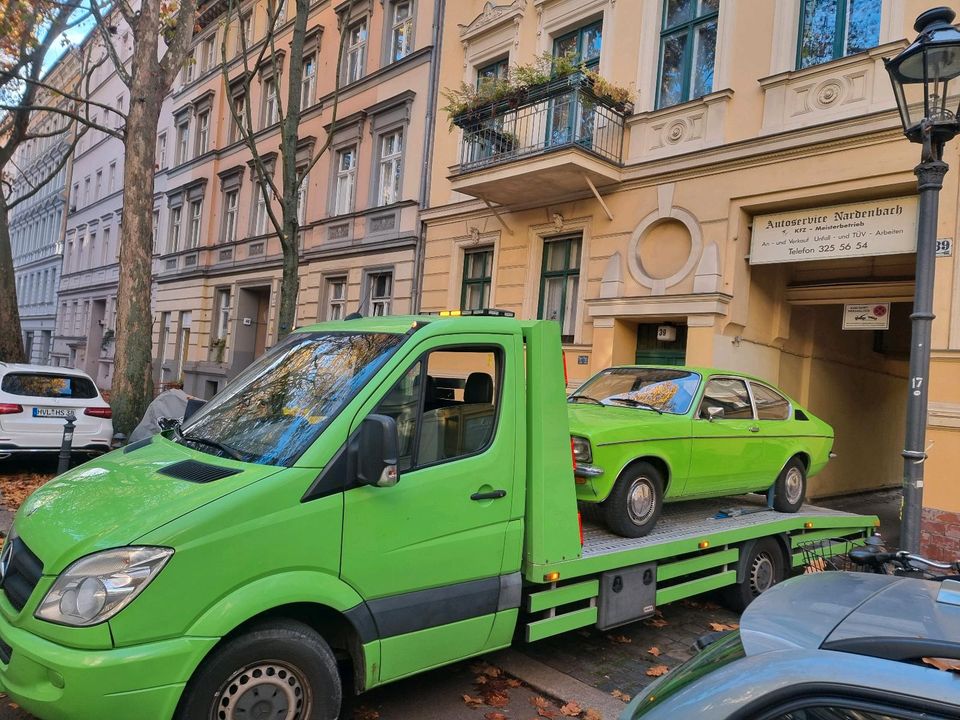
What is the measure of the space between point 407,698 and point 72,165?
42751mm

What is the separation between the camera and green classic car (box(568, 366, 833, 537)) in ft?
16.0

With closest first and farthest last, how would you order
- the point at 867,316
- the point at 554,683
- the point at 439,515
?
the point at 439,515, the point at 554,683, the point at 867,316

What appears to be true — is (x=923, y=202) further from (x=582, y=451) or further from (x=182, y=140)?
(x=182, y=140)

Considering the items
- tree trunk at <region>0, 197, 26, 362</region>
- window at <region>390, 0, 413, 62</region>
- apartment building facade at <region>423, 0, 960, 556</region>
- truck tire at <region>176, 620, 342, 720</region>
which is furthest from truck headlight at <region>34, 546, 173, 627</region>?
window at <region>390, 0, 413, 62</region>

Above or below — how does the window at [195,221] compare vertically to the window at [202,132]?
below

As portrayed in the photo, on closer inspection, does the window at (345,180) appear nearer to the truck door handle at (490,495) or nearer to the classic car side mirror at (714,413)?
the classic car side mirror at (714,413)

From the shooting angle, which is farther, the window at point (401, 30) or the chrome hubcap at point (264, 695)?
the window at point (401, 30)

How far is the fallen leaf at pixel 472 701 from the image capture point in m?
3.83

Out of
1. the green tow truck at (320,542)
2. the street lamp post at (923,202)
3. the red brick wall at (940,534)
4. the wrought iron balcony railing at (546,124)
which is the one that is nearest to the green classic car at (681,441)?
the green tow truck at (320,542)

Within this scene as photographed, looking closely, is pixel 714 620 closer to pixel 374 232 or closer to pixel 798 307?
pixel 798 307

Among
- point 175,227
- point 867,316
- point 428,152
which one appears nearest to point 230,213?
point 175,227

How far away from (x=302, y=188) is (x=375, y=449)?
57.5ft

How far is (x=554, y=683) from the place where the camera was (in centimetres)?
414

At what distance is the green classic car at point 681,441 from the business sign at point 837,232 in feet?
10.1
